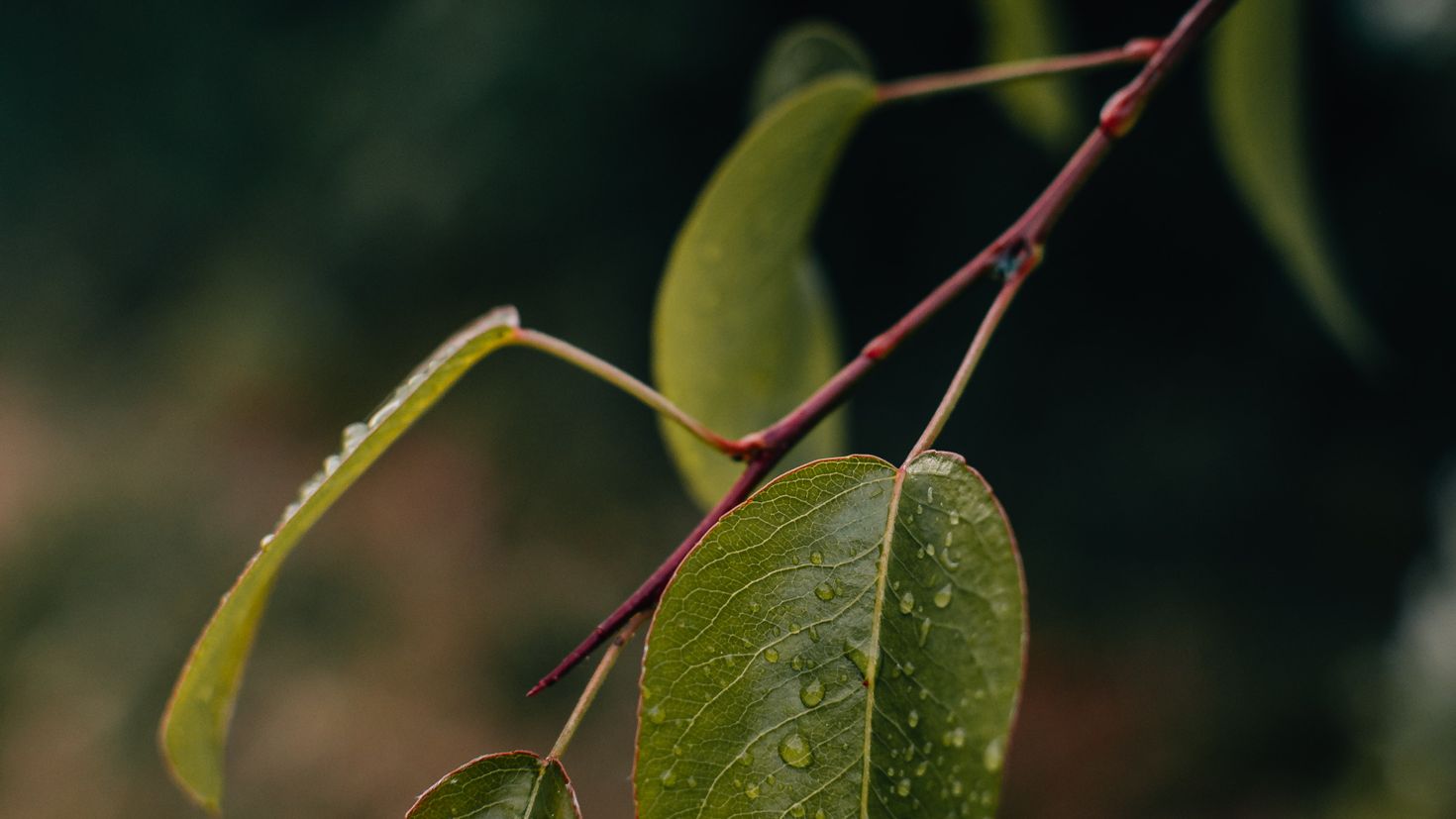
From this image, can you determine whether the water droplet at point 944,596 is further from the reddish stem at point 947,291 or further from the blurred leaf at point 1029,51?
the blurred leaf at point 1029,51

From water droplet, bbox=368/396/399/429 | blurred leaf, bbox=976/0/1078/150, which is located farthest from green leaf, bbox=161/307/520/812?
blurred leaf, bbox=976/0/1078/150

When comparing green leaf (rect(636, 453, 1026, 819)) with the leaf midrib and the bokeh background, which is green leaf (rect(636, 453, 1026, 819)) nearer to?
the leaf midrib

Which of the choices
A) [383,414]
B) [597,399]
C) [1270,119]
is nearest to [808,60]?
[1270,119]

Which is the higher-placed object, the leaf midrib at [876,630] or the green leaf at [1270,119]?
the leaf midrib at [876,630]

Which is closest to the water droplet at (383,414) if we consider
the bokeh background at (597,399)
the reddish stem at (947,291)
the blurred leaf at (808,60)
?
the reddish stem at (947,291)

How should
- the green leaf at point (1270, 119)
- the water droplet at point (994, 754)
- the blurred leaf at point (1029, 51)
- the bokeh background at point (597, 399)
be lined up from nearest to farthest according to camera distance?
the water droplet at point (994, 754) → the green leaf at point (1270, 119) → the blurred leaf at point (1029, 51) → the bokeh background at point (597, 399)

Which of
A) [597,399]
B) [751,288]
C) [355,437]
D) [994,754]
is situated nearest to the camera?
[994,754]

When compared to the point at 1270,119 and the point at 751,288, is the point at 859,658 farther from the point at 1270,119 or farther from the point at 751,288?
the point at 1270,119
